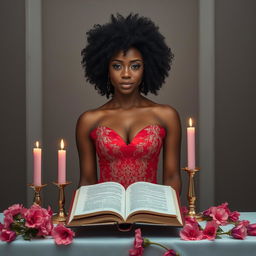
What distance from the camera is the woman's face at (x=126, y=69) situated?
2254 mm

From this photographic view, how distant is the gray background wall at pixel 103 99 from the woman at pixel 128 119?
1.04 m

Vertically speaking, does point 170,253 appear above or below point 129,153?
below

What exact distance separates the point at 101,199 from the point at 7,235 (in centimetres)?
27

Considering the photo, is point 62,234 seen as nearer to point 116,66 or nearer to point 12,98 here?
point 116,66

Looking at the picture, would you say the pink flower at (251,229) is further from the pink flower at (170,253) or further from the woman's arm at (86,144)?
the woman's arm at (86,144)

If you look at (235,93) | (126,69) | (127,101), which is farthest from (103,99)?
(126,69)

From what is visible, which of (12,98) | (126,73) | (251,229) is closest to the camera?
(251,229)

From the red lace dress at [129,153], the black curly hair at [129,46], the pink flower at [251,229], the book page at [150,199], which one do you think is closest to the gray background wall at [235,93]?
the black curly hair at [129,46]

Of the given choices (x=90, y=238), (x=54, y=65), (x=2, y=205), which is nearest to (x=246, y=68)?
(x=54, y=65)

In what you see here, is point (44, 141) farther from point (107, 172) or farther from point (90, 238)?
point (90, 238)

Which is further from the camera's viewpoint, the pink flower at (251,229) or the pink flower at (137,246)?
the pink flower at (251,229)

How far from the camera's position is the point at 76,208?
64.6 inches

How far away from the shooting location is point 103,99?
140 inches

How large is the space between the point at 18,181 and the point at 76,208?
5.82ft
